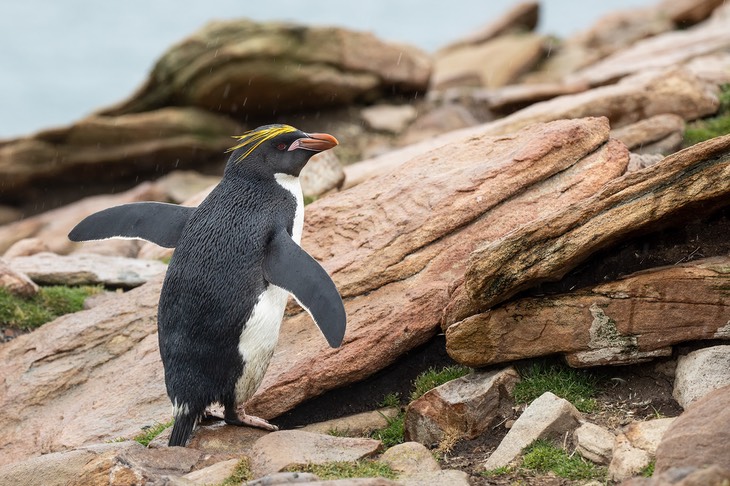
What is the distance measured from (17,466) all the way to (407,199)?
3.71m

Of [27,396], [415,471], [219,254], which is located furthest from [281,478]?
[27,396]

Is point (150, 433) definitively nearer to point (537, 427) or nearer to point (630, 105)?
point (537, 427)

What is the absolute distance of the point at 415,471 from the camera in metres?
5.41

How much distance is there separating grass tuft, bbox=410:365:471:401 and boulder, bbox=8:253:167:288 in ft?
13.0

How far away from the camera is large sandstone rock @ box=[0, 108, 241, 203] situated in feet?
51.5

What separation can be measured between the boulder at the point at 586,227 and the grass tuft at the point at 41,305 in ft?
16.5

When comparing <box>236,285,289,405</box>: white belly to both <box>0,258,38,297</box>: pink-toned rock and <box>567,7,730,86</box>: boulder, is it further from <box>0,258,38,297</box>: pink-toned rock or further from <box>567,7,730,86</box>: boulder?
<box>567,7,730,86</box>: boulder

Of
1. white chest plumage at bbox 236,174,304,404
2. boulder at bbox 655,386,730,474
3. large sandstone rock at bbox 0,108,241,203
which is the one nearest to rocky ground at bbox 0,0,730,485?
boulder at bbox 655,386,730,474

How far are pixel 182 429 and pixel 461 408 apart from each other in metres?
1.93

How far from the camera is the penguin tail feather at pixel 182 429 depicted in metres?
6.39

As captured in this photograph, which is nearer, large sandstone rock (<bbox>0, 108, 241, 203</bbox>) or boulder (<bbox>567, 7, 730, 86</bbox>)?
boulder (<bbox>567, 7, 730, 86</bbox>)

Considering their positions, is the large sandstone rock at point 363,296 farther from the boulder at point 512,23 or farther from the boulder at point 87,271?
the boulder at point 512,23

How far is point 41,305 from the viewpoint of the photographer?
9.49 meters

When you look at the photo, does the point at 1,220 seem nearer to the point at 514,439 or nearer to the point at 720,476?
the point at 514,439
